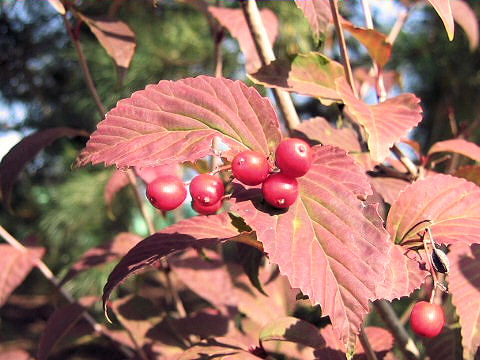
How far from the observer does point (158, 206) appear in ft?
1.51

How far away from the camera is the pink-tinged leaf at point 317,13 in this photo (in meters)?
0.55

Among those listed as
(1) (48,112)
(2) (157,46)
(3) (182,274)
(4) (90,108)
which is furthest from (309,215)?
(1) (48,112)

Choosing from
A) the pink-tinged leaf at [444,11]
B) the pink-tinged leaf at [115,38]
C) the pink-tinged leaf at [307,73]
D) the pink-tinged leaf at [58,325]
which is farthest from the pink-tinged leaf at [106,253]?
the pink-tinged leaf at [444,11]

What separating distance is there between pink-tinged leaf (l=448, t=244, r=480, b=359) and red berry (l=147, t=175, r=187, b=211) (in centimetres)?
30

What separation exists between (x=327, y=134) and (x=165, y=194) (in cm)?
28

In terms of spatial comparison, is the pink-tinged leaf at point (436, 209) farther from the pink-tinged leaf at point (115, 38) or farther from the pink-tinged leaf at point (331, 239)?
the pink-tinged leaf at point (115, 38)

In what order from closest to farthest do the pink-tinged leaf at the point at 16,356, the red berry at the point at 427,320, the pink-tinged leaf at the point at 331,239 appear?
the pink-tinged leaf at the point at 331,239
the red berry at the point at 427,320
the pink-tinged leaf at the point at 16,356

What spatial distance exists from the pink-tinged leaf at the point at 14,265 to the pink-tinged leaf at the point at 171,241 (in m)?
0.46

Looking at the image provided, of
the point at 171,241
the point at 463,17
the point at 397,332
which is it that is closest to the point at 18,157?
the point at 171,241

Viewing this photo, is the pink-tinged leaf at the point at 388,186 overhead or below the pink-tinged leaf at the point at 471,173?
overhead

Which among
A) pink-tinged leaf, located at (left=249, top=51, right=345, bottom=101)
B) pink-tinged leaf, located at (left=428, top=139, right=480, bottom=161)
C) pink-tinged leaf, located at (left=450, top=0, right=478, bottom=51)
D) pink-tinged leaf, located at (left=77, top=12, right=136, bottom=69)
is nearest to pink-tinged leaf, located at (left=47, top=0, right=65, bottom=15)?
pink-tinged leaf, located at (left=77, top=12, right=136, bottom=69)

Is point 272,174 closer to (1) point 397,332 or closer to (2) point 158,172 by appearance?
(1) point 397,332

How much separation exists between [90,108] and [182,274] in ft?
7.76

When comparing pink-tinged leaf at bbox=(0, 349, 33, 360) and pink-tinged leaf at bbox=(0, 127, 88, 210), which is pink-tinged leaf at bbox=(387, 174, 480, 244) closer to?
pink-tinged leaf at bbox=(0, 127, 88, 210)
